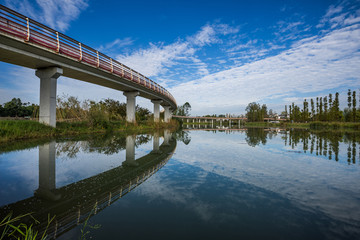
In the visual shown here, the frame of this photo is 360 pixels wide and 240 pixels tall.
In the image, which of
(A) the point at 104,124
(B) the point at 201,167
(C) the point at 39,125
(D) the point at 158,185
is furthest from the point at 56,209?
(A) the point at 104,124

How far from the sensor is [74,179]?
12.3 feet

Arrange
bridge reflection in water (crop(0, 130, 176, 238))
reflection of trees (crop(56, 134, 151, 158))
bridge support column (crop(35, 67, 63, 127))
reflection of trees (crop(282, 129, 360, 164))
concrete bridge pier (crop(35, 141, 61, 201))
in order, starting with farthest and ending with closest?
bridge support column (crop(35, 67, 63, 127))
reflection of trees (crop(282, 129, 360, 164))
reflection of trees (crop(56, 134, 151, 158))
concrete bridge pier (crop(35, 141, 61, 201))
bridge reflection in water (crop(0, 130, 176, 238))

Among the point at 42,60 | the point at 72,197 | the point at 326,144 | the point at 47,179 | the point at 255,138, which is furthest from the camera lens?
the point at 255,138

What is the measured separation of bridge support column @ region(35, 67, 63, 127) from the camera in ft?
41.9

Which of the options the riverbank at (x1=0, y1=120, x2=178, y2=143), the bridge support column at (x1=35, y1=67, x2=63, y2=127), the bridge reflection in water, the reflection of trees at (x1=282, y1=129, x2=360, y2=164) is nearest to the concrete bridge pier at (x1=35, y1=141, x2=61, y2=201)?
the bridge reflection in water

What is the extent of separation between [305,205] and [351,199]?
3.06 ft

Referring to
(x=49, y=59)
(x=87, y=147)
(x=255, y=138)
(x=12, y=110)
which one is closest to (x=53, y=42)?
(x=49, y=59)

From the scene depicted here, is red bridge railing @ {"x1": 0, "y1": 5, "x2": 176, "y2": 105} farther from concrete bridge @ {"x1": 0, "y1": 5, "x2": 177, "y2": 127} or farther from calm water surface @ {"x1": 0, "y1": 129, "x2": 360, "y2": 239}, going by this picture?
calm water surface @ {"x1": 0, "y1": 129, "x2": 360, "y2": 239}

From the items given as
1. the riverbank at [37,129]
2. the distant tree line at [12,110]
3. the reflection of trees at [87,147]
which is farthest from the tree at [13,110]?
the reflection of trees at [87,147]

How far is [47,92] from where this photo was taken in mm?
12938

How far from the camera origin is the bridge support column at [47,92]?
12.8 meters

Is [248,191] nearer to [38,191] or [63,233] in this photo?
[63,233]

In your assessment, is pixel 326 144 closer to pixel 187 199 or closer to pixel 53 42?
pixel 187 199

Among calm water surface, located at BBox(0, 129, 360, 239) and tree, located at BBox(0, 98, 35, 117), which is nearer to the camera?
calm water surface, located at BBox(0, 129, 360, 239)
